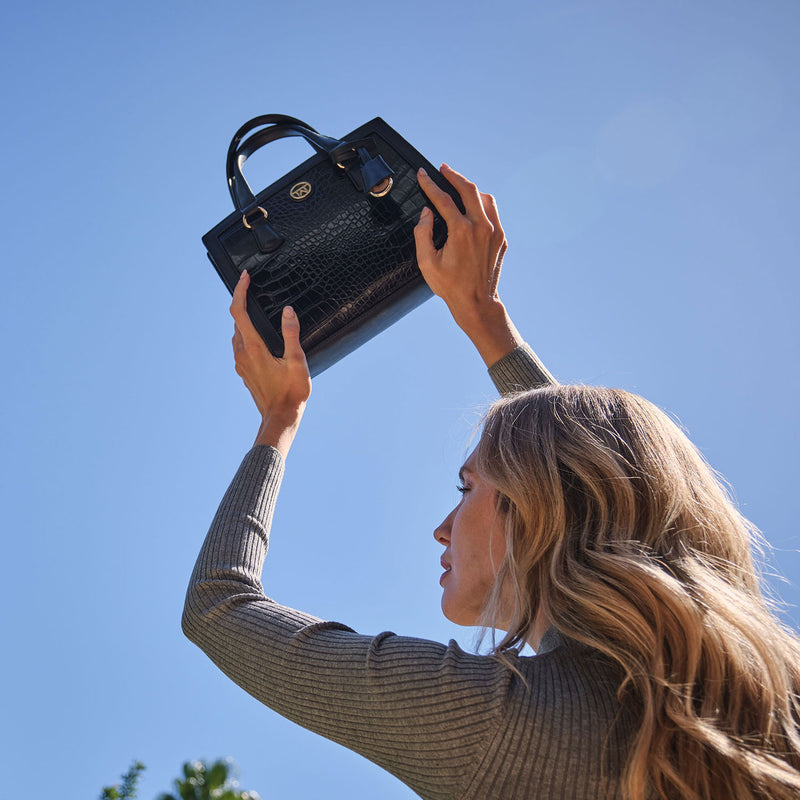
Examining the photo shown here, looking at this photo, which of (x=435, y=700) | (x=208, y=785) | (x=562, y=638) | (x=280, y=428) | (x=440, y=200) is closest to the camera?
(x=208, y=785)

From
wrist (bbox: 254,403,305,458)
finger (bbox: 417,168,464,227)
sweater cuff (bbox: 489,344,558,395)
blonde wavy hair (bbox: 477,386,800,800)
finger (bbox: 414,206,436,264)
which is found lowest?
blonde wavy hair (bbox: 477,386,800,800)

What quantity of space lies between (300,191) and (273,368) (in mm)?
532

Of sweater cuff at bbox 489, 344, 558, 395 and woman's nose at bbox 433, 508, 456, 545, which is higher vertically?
sweater cuff at bbox 489, 344, 558, 395

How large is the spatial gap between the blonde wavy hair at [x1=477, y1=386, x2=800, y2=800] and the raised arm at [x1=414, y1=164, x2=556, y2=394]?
0.46 meters

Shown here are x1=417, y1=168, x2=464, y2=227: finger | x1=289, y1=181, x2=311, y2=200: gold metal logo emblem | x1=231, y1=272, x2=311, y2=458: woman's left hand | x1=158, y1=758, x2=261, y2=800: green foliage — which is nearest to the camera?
x1=158, y1=758, x2=261, y2=800: green foliage

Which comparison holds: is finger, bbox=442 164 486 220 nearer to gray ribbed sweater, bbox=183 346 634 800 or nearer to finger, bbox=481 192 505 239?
finger, bbox=481 192 505 239

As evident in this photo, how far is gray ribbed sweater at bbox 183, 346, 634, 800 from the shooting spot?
102cm

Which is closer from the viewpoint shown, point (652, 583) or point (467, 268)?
point (652, 583)

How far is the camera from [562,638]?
124 centimetres

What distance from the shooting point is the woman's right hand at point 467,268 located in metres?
2.00

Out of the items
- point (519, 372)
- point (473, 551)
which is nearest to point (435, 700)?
point (473, 551)

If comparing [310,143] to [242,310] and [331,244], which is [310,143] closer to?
[331,244]

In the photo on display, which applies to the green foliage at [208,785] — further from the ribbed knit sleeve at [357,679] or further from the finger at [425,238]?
the finger at [425,238]

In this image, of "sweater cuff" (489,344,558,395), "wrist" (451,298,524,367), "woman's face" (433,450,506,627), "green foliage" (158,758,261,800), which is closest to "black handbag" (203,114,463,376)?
"wrist" (451,298,524,367)
